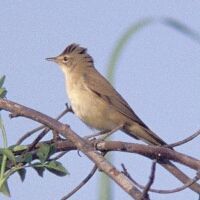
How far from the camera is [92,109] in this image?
7.53 m

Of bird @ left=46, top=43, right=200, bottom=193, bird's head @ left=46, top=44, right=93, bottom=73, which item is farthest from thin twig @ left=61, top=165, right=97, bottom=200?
bird's head @ left=46, top=44, right=93, bottom=73

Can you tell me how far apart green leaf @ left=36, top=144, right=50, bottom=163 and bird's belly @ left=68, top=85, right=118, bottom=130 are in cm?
495

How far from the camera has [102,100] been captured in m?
7.72

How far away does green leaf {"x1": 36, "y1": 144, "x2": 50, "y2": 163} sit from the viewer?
7.53ft

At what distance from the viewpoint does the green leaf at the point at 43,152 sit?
2295 mm

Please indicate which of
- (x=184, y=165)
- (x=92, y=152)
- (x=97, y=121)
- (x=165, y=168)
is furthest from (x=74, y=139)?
(x=97, y=121)

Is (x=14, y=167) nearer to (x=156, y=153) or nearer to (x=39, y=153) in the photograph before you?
(x=39, y=153)

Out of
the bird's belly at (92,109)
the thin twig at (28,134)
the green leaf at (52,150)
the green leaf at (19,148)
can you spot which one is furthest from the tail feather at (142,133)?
the green leaf at (52,150)

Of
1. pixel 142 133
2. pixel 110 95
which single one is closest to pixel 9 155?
pixel 142 133

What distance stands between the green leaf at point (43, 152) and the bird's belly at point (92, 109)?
195 inches

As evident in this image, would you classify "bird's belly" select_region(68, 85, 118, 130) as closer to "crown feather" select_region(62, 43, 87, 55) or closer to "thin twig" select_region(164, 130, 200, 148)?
"crown feather" select_region(62, 43, 87, 55)

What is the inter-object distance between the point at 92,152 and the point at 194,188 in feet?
1.61

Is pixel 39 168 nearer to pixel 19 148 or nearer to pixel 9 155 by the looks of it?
pixel 9 155

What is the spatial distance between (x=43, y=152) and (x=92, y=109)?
A: 5.22 metres
